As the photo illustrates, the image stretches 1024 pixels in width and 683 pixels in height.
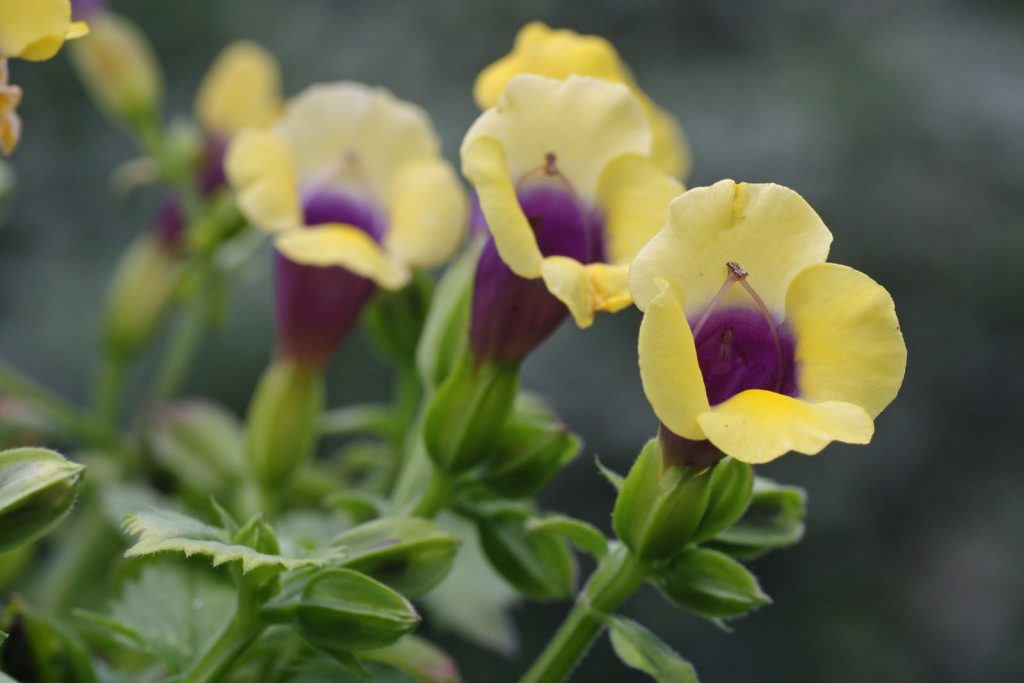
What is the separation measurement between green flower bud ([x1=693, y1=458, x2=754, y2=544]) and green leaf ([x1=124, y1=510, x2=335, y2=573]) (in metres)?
0.12

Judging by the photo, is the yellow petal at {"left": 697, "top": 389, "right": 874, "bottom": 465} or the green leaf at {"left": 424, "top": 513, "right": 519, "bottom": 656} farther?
the green leaf at {"left": 424, "top": 513, "right": 519, "bottom": 656}

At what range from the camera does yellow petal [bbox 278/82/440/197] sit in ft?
1.88

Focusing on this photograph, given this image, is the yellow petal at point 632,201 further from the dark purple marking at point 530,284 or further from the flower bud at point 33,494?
the flower bud at point 33,494

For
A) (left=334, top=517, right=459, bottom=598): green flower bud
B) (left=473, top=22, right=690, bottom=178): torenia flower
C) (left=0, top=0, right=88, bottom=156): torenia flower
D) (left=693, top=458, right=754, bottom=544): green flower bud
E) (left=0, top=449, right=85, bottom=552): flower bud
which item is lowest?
(left=0, top=449, right=85, bottom=552): flower bud

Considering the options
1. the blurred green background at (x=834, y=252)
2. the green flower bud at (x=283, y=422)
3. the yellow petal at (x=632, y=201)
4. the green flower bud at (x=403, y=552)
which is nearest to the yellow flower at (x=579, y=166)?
the yellow petal at (x=632, y=201)

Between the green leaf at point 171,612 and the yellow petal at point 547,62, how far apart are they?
0.73 feet

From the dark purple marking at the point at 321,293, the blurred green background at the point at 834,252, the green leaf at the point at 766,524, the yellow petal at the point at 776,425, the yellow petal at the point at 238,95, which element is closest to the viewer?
the yellow petal at the point at 776,425

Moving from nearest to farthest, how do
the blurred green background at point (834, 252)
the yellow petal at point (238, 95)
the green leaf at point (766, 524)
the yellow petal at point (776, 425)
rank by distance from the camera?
the yellow petal at point (776, 425) < the green leaf at point (766, 524) < the yellow petal at point (238, 95) < the blurred green background at point (834, 252)

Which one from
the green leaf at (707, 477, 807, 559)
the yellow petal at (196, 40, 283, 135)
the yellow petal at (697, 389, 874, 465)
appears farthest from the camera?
the yellow petal at (196, 40, 283, 135)

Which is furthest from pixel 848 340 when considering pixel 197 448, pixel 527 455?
pixel 197 448

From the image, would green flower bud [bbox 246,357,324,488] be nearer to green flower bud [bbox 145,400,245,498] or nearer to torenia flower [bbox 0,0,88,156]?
green flower bud [bbox 145,400,245,498]

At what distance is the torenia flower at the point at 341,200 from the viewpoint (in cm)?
53

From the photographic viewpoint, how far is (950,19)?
1.52 m

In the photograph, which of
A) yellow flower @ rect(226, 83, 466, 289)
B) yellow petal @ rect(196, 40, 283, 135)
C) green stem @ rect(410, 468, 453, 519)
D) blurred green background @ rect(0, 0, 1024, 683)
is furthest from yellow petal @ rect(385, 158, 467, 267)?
blurred green background @ rect(0, 0, 1024, 683)
